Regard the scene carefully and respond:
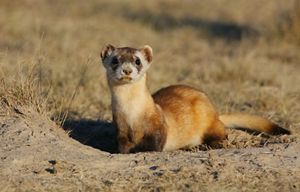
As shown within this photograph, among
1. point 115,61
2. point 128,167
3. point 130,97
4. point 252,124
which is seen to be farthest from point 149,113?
point 252,124

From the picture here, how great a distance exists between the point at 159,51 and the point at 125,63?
17.0 ft

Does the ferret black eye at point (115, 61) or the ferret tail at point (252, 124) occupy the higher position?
the ferret black eye at point (115, 61)

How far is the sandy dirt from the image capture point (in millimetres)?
4332

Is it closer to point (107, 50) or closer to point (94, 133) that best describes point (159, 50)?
point (94, 133)

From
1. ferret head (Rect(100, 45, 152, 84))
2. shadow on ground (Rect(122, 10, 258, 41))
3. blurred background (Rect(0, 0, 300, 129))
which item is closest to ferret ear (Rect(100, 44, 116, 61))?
ferret head (Rect(100, 45, 152, 84))

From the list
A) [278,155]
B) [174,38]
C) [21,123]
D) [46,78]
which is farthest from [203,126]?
[174,38]

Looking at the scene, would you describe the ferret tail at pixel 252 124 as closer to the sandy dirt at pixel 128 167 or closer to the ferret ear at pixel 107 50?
the sandy dirt at pixel 128 167

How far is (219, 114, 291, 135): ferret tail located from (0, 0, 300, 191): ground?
0.06 meters

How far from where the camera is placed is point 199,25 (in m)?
12.1

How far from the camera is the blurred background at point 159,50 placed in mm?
6594

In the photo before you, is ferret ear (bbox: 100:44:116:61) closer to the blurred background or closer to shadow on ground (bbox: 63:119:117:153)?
the blurred background

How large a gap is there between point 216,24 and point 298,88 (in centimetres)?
469

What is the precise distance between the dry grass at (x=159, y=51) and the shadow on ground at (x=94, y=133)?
16 cm

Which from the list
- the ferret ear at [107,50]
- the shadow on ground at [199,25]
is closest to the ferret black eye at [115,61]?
the ferret ear at [107,50]
